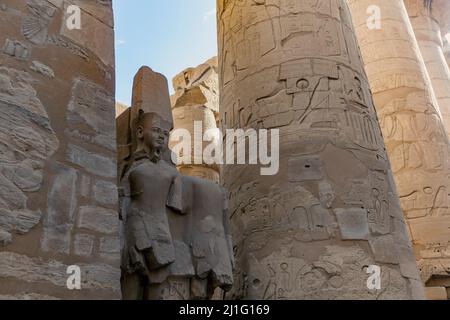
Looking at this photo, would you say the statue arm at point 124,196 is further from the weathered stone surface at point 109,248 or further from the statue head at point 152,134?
the weathered stone surface at point 109,248

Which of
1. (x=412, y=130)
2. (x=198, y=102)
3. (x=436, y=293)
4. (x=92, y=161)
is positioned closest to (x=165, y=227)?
(x=92, y=161)

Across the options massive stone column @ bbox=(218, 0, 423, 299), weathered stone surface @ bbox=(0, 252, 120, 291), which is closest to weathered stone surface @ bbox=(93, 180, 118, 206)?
weathered stone surface @ bbox=(0, 252, 120, 291)

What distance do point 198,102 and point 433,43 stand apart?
5.29 m

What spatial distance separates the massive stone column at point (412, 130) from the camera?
674cm

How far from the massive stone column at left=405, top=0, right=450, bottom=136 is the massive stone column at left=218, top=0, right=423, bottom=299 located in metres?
5.85

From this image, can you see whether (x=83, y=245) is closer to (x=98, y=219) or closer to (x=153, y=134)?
(x=98, y=219)

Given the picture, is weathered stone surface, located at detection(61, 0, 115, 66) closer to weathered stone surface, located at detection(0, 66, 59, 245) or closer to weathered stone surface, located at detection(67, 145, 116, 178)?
weathered stone surface, located at detection(0, 66, 59, 245)

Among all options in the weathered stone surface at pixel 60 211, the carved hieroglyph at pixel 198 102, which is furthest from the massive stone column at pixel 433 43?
the weathered stone surface at pixel 60 211

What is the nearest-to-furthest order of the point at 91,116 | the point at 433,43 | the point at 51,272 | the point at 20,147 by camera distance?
the point at 51,272, the point at 20,147, the point at 91,116, the point at 433,43

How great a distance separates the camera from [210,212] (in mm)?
3479

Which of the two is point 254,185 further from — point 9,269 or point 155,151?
point 9,269

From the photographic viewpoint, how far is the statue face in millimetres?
3441

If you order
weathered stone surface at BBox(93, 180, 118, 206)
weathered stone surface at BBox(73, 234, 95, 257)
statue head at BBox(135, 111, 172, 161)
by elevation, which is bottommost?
weathered stone surface at BBox(73, 234, 95, 257)

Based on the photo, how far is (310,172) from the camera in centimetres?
449
